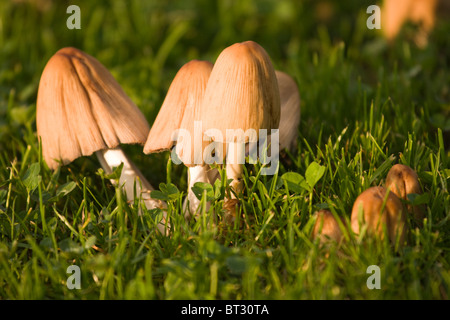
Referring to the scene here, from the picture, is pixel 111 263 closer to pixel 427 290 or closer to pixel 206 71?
pixel 206 71

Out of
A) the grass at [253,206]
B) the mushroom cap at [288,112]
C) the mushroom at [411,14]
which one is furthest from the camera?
the mushroom at [411,14]

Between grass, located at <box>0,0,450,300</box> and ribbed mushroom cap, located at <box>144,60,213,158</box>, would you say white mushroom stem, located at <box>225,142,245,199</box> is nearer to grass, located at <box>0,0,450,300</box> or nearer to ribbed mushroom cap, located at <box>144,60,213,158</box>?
grass, located at <box>0,0,450,300</box>

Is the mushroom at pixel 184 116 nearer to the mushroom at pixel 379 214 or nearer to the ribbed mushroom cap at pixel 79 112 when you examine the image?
the ribbed mushroom cap at pixel 79 112

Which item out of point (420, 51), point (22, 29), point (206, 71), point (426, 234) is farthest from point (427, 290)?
point (22, 29)

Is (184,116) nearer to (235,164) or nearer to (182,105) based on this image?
(182,105)

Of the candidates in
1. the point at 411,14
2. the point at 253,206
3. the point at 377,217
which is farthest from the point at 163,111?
the point at 411,14

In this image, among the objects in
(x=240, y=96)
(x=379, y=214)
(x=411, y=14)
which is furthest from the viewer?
(x=411, y=14)

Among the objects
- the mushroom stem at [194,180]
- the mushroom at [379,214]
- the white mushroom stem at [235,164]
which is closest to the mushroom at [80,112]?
the mushroom stem at [194,180]
